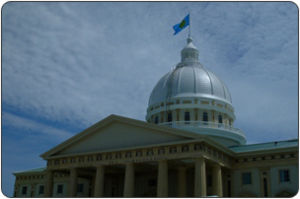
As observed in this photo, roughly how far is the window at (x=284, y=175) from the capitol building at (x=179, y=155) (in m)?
0.12

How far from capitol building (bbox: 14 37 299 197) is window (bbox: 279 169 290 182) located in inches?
4.7

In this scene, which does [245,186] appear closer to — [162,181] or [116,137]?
[162,181]

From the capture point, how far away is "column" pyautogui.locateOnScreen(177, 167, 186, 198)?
48562mm

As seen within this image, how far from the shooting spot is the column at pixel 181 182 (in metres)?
48.6

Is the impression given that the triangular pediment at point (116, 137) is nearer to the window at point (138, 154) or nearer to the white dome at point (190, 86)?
the window at point (138, 154)

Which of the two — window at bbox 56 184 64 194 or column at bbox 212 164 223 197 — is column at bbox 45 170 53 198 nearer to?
window at bbox 56 184 64 194

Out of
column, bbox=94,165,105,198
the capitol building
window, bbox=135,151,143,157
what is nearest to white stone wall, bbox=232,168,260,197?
the capitol building

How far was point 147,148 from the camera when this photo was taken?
152 feet

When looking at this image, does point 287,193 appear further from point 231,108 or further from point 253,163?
point 231,108

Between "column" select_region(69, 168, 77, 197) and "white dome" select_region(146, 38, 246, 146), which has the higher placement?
"white dome" select_region(146, 38, 246, 146)

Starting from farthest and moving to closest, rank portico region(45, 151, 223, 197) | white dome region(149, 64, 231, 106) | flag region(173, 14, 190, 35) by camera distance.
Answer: flag region(173, 14, 190, 35), white dome region(149, 64, 231, 106), portico region(45, 151, 223, 197)

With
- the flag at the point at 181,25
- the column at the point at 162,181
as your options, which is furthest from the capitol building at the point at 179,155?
the flag at the point at 181,25

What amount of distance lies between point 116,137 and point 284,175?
21.6 meters

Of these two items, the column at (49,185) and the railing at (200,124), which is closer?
the column at (49,185)
